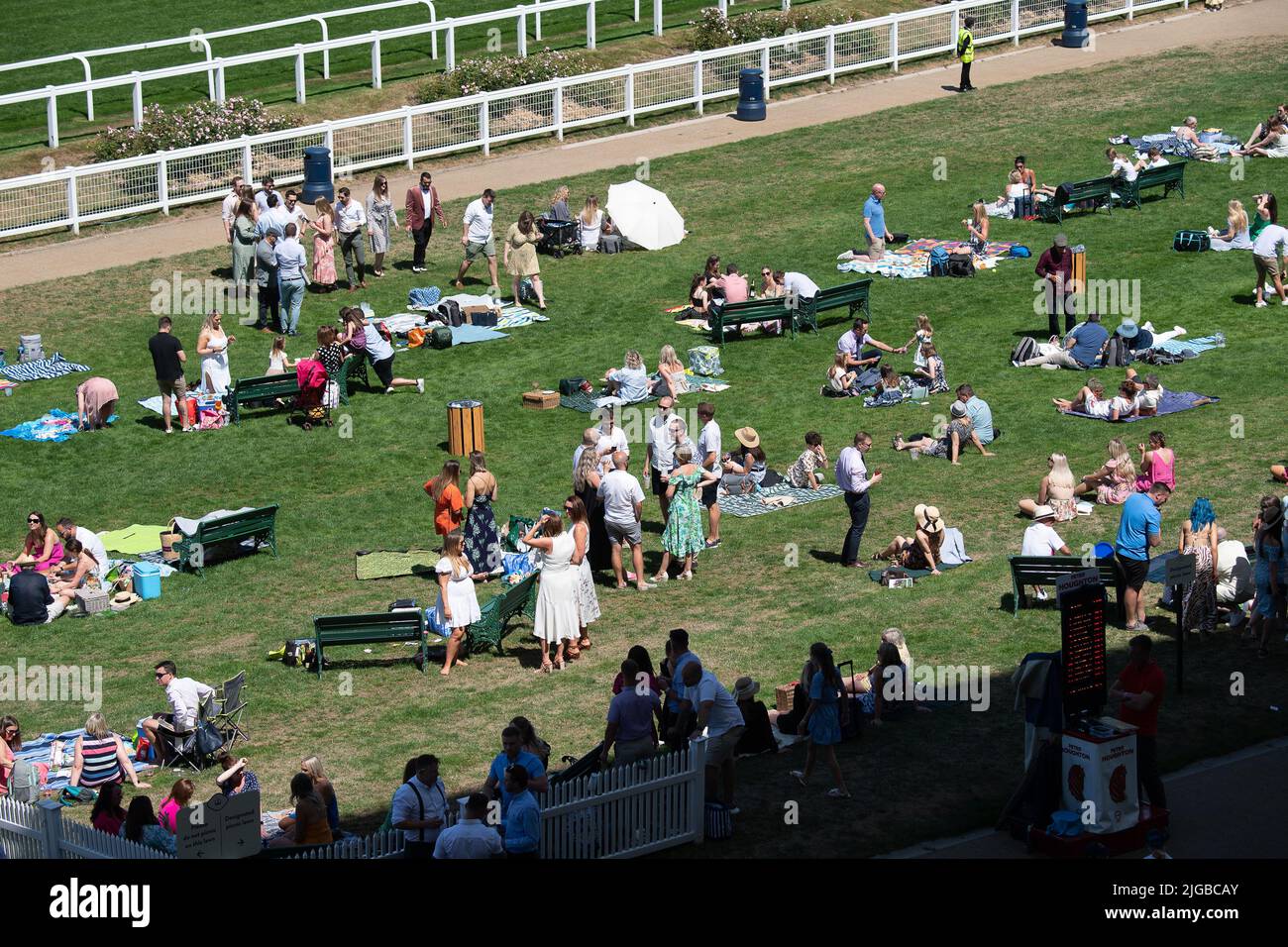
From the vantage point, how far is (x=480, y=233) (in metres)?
32.1

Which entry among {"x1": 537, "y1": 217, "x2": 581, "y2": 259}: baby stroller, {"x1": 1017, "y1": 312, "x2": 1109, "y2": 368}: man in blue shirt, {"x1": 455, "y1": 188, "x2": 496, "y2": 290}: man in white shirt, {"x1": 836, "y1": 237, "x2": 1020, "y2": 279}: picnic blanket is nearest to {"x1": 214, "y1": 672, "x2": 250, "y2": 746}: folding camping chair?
{"x1": 455, "y1": 188, "x2": 496, "y2": 290}: man in white shirt

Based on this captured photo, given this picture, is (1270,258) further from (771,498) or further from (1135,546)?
(1135,546)

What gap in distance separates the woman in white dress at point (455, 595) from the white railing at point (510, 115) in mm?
16198

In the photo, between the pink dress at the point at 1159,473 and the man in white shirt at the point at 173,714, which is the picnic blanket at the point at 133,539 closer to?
the man in white shirt at the point at 173,714

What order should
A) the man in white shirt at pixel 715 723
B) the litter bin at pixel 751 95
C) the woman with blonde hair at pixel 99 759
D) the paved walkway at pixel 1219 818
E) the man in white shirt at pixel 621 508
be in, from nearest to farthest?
the paved walkway at pixel 1219 818
the man in white shirt at pixel 715 723
the woman with blonde hair at pixel 99 759
the man in white shirt at pixel 621 508
the litter bin at pixel 751 95

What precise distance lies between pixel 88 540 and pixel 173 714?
469 centimetres

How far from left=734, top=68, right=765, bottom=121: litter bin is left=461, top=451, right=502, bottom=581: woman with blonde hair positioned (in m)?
19.7

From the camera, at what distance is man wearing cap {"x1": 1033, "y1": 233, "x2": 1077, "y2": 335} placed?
98.3ft

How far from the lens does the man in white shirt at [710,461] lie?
76.0 ft

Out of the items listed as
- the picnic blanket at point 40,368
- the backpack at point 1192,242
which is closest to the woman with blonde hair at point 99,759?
the picnic blanket at point 40,368

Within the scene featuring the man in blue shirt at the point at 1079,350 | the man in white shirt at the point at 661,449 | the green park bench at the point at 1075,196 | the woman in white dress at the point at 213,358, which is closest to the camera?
the man in white shirt at the point at 661,449

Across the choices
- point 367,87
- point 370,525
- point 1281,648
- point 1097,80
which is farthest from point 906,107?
point 1281,648

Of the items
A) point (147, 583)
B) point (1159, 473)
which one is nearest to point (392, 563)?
point (147, 583)
